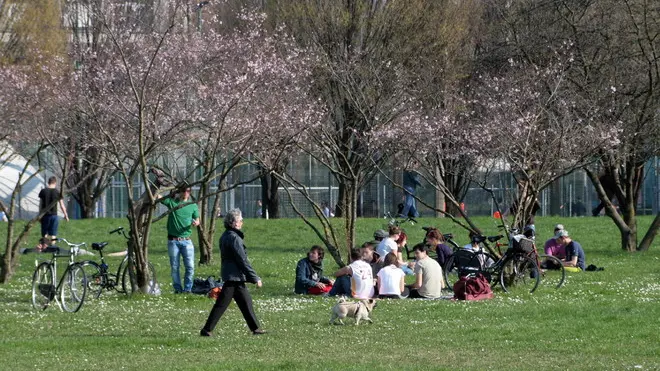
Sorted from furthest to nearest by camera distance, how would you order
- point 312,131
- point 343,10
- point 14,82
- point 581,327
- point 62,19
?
point 62,19 < point 343,10 < point 14,82 < point 312,131 < point 581,327

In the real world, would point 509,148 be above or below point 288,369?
above

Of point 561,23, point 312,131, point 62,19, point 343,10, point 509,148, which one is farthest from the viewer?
point 62,19

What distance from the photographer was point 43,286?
1759 centimetres

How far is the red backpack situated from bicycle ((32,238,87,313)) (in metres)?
5.56

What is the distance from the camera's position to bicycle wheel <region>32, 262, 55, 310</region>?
57.5 feet

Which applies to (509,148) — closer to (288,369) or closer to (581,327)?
(581,327)

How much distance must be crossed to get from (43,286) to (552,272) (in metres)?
9.89

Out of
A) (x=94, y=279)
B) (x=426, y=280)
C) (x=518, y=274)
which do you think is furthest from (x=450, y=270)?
(x=94, y=279)

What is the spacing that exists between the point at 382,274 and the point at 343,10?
1698 centimetres

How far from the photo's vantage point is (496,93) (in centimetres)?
2966

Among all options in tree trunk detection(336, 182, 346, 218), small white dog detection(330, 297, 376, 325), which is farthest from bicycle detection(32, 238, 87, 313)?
tree trunk detection(336, 182, 346, 218)

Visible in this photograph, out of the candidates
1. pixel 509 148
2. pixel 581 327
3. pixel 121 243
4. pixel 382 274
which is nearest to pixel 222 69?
pixel 121 243

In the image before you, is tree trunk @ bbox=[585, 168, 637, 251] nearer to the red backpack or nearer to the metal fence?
the red backpack

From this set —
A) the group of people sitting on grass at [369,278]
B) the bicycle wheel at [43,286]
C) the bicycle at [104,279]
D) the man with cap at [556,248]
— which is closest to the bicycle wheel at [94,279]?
the bicycle at [104,279]
